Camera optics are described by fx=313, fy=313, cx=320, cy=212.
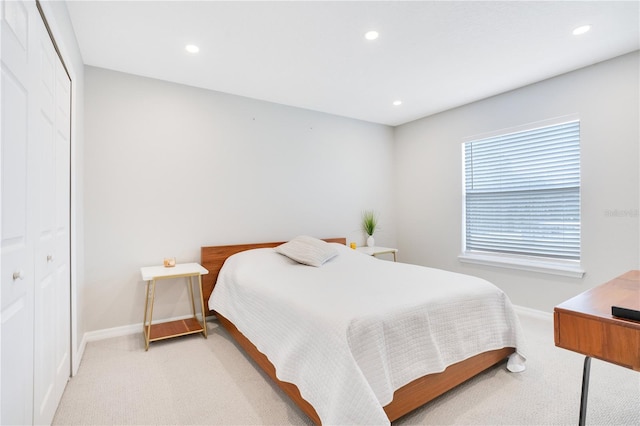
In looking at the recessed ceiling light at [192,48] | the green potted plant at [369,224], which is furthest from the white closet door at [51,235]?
the green potted plant at [369,224]

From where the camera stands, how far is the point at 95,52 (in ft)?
8.68

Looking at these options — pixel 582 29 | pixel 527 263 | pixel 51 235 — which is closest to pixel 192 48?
pixel 51 235

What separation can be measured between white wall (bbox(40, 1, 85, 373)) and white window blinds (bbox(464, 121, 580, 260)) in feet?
13.5

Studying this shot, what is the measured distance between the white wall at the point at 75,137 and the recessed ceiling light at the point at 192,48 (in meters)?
0.77

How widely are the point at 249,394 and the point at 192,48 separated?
266 centimetres

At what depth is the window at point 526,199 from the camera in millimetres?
3186

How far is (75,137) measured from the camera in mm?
2324

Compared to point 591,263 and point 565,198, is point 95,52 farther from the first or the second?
point 591,263

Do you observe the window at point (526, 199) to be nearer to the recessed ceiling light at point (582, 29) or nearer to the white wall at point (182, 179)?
the recessed ceiling light at point (582, 29)

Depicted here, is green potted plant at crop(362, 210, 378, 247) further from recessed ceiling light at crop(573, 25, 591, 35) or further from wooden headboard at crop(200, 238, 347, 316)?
recessed ceiling light at crop(573, 25, 591, 35)

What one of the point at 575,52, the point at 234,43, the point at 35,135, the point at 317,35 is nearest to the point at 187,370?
the point at 35,135

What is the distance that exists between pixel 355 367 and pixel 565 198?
307 centimetres

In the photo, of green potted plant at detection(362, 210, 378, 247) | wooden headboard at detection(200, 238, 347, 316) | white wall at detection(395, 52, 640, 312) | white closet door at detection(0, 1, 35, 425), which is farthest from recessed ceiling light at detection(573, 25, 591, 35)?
wooden headboard at detection(200, 238, 347, 316)

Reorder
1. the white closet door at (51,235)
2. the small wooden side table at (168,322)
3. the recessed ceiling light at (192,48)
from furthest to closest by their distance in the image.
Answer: the small wooden side table at (168,322)
the recessed ceiling light at (192,48)
the white closet door at (51,235)
